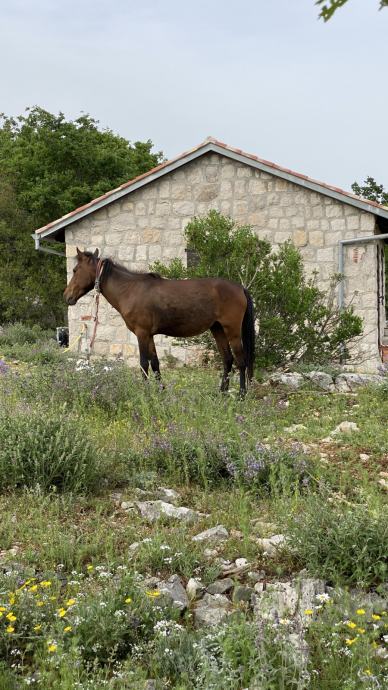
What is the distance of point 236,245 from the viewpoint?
10094 millimetres

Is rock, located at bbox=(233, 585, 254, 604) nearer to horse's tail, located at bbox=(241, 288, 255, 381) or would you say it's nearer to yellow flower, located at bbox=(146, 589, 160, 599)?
yellow flower, located at bbox=(146, 589, 160, 599)

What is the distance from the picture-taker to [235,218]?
14.2 m

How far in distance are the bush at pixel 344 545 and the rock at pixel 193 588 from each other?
55 cm

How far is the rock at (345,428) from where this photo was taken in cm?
654

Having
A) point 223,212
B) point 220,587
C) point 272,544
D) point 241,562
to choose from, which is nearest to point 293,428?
point 272,544

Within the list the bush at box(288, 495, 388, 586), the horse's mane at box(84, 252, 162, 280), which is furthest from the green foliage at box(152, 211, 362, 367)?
the bush at box(288, 495, 388, 586)

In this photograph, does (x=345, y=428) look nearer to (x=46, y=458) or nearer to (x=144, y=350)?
(x=46, y=458)

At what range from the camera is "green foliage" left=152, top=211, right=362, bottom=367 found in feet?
33.1

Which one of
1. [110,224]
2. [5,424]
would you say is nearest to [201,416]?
[5,424]

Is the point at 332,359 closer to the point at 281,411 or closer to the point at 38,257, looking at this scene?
the point at 281,411

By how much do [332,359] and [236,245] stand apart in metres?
2.39

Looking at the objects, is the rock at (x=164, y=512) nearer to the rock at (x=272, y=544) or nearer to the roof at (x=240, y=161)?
the rock at (x=272, y=544)

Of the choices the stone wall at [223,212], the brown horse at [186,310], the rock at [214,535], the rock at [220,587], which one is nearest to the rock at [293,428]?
the brown horse at [186,310]

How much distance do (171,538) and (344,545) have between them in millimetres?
977
